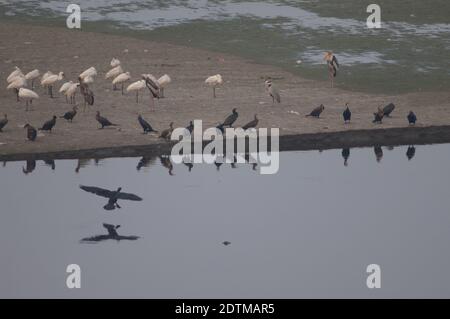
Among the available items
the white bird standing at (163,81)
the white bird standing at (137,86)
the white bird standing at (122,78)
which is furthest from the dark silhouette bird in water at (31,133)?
the white bird standing at (163,81)

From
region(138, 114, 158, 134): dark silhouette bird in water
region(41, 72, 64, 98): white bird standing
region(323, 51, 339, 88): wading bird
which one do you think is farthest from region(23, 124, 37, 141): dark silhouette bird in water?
region(323, 51, 339, 88): wading bird

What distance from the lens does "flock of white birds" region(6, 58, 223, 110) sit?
36.3 meters

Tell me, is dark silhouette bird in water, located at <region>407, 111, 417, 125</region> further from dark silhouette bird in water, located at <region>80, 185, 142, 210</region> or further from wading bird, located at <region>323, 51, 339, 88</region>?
dark silhouette bird in water, located at <region>80, 185, 142, 210</region>

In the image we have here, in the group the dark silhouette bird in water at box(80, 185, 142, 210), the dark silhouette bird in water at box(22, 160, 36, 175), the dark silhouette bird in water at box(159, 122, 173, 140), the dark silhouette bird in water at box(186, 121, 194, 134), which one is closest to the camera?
the dark silhouette bird in water at box(80, 185, 142, 210)

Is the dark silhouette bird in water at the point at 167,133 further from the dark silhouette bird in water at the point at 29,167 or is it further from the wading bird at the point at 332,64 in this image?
the wading bird at the point at 332,64

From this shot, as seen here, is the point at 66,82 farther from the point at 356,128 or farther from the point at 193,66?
the point at 356,128

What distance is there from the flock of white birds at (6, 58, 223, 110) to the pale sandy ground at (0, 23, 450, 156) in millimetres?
316

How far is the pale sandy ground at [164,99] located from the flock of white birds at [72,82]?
316 mm

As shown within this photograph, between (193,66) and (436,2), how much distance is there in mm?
13944

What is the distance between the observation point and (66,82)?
39125mm

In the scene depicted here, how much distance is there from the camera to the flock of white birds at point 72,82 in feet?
119

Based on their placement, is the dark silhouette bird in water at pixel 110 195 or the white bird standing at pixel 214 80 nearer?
the dark silhouette bird in water at pixel 110 195

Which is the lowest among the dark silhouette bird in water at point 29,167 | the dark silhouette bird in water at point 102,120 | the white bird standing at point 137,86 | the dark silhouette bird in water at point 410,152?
the dark silhouette bird in water at point 410,152

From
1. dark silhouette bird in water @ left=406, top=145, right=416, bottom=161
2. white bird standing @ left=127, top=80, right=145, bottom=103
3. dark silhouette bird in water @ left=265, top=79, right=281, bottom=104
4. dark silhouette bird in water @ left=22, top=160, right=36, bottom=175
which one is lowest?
dark silhouette bird in water @ left=406, top=145, right=416, bottom=161
